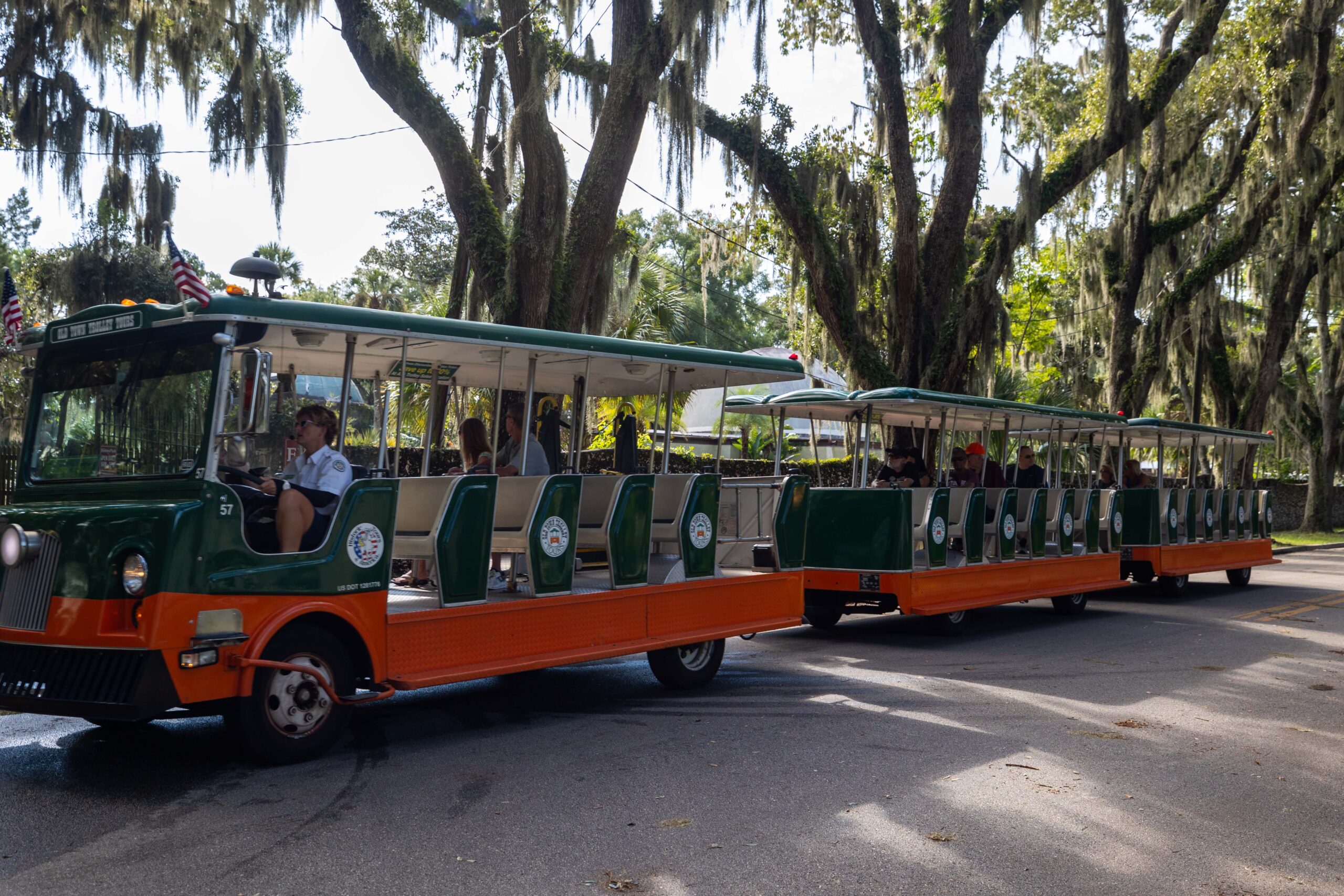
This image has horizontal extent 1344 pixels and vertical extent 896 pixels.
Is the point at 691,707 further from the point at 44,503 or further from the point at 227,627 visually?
the point at 44,503

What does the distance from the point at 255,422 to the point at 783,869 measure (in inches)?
133

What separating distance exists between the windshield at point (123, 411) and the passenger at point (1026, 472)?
35.2 feet

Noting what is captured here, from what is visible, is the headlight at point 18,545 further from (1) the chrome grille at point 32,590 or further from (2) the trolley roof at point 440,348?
(2) the trolley roof at point 440,348

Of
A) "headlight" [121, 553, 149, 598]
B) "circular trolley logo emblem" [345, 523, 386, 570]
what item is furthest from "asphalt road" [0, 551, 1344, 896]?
"circular trolley logo emblem" [345, 523, 386, 570]

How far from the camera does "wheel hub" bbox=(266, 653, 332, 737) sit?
611cm

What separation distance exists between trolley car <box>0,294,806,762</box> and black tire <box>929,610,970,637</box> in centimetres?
398

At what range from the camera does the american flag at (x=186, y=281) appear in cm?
582

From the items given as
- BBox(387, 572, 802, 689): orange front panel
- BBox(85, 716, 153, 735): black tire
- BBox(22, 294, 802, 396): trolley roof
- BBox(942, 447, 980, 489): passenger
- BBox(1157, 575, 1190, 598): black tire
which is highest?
BBox(22, 294, 802, 396): trolley roof

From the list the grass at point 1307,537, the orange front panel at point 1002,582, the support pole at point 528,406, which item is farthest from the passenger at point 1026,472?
the grass at point 1307,537

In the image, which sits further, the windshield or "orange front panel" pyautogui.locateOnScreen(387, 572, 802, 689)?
"orange front panel" pyautogui.locateOnScreen(387, 572, 802, 689)

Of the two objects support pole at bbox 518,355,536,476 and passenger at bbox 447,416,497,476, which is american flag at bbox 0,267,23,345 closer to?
support pole at bbox 518,355,536,476

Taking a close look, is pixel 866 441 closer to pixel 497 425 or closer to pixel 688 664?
pixel 688 664

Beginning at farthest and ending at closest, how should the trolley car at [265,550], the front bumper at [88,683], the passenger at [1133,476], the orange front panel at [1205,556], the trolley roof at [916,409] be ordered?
the passenger at [1133,476] < the orange front panel at [1205,556] < the trolley roof at [916,409] < the trolley car at [265,550] < the front bumper at [88,683]

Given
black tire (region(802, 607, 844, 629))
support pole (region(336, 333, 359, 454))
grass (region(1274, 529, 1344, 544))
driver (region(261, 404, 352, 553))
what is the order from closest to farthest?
driver (region(261, 404, 352, 553)) < support pole (region(336, 333, 359, 454)) < black tire (region(802, 607, 844, 629)) < grass (region(1274, 529, 1344, 544))
